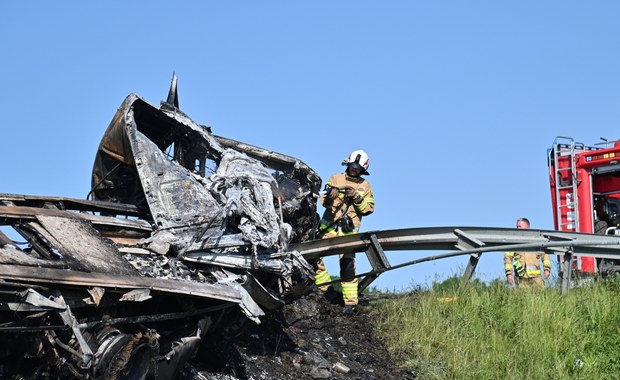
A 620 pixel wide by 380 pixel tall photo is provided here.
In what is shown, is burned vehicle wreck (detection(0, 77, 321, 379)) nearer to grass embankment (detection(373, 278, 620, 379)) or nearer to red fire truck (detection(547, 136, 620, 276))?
grass embankment (detection(373, 278, 620, 379))

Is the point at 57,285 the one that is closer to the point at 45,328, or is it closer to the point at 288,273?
the point at 45,328

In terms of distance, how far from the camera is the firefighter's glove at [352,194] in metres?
11.1

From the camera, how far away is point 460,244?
1081 centimetres

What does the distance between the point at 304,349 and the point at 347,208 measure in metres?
2.02

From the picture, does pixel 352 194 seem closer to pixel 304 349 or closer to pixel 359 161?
pixel 359 161

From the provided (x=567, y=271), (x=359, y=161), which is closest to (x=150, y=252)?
(x=359, y=161)

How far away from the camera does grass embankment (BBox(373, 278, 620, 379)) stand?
385 inches

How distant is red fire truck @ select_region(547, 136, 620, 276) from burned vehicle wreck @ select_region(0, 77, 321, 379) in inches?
229

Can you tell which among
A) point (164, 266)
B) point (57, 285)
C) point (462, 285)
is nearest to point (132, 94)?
point (164, 266)

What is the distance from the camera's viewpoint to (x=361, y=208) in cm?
1120

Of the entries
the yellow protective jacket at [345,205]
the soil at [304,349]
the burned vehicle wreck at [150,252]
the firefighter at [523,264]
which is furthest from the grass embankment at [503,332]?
the firefighter at [523,264]

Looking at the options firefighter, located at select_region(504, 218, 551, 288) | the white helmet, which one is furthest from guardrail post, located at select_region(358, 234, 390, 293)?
firefighter, located at select_region(504, 218, 551, 288)

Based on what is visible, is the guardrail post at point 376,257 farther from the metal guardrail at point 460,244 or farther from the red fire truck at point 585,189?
the red fire truck at point 585,189

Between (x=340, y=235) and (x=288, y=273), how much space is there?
2.18m
